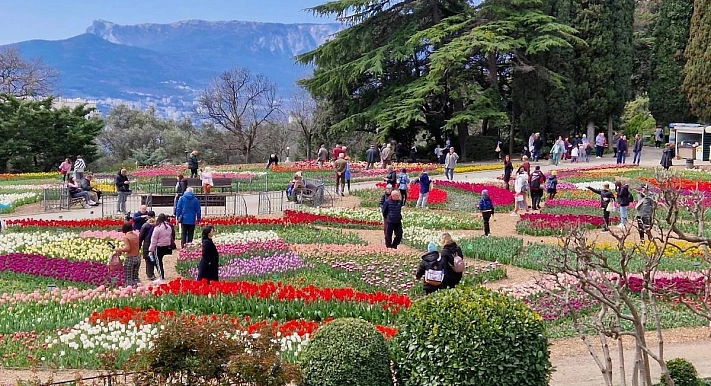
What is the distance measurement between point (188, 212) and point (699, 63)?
3423 cm

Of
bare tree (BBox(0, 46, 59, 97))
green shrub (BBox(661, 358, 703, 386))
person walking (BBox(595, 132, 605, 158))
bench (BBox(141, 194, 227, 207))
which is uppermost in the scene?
bare tree (BBox(0, 46, 59, 97))

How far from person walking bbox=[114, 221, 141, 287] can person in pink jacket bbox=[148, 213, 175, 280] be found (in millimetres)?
741

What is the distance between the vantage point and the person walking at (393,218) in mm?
17844

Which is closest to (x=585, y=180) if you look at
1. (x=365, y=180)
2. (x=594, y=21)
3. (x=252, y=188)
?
(x=365, y=180)

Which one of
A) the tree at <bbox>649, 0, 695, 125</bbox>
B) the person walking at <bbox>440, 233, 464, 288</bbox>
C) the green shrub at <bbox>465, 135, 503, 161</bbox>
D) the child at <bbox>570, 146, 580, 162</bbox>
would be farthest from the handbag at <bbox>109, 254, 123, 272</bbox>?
the tree at <bbox>649, 0, 695, 125</bbox>

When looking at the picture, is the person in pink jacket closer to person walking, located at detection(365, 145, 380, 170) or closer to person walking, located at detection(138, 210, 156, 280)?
person walking, located at detection(138, 210, 156, 280)

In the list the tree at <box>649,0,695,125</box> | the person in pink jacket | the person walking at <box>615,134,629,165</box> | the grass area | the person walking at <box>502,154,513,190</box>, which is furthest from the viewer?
the tree at <box>649,0,695,125</box>

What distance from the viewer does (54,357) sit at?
9930mm

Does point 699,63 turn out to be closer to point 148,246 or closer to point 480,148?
point 480,148

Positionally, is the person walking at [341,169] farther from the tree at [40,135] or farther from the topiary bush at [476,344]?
the tree at [40,135]

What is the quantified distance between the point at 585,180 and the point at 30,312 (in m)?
24.1

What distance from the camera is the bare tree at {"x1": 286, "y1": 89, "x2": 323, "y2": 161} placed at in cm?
6247

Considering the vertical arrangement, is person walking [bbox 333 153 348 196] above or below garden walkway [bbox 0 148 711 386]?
above

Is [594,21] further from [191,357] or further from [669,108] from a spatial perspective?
[191,357]
